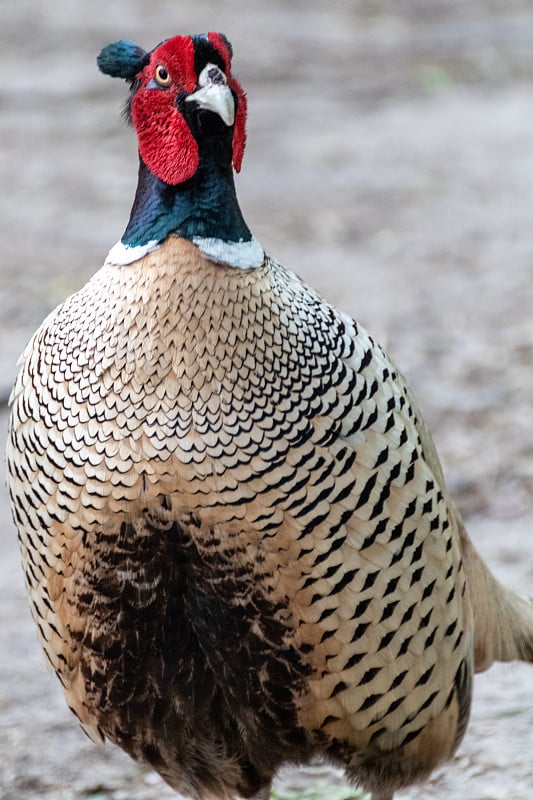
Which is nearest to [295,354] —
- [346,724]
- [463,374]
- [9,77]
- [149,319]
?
[149,319]

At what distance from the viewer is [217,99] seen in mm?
2457

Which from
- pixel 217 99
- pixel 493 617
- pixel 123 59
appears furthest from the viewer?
pixel 493 617

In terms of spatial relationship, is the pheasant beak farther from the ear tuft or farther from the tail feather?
the tail feather

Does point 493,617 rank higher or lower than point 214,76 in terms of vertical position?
lower

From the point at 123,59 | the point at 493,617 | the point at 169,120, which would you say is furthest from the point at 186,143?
Result: the point at 493,617

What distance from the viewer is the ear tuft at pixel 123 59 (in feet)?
8.62

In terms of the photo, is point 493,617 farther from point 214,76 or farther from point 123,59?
point 123,59

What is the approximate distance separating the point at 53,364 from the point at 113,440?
10.3 inches

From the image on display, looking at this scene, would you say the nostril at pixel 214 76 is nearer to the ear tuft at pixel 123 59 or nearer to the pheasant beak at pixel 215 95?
the pheasant beak at pixel 215 95

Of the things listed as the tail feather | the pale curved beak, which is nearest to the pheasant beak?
the pale curved beak

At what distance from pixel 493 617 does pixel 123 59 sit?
1.77 meters

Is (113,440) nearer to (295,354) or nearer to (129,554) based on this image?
(129,554)

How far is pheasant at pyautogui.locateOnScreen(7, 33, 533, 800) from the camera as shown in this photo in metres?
2.53

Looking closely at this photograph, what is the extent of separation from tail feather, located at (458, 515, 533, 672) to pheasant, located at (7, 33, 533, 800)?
0.35 m
